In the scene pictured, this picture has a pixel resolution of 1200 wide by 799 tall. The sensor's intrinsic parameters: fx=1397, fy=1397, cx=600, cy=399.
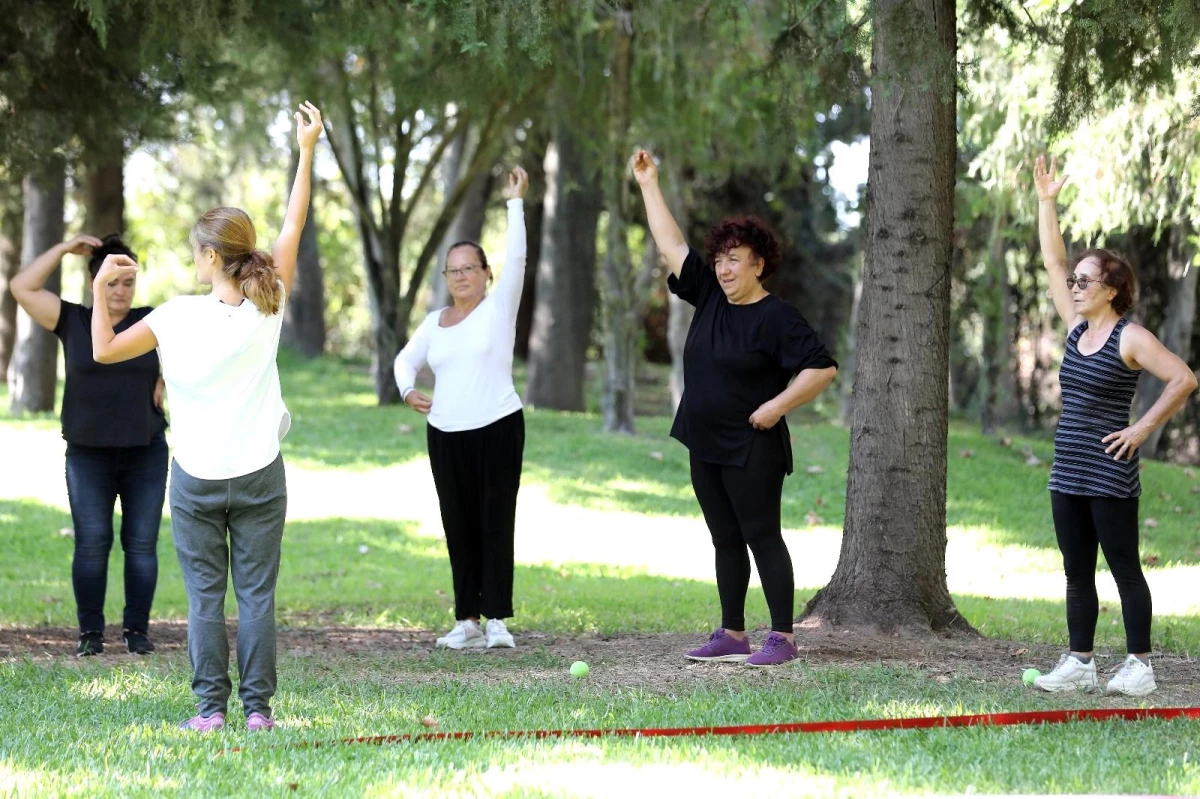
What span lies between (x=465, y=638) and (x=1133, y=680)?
328 cm

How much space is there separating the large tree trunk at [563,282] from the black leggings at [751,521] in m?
13.5

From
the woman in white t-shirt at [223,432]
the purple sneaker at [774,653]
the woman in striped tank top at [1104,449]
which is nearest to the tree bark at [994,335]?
the woman in striped tank top at [1104,449]

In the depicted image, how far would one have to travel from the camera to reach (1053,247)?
6.17 meters

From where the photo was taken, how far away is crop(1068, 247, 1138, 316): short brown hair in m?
5.75

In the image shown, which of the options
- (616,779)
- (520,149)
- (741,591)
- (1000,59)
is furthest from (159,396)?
(520,149)

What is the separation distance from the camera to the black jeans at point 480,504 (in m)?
7.11

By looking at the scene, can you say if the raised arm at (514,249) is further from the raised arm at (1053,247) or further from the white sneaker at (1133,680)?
the white sneaker at (1133,680)

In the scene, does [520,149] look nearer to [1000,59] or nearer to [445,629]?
[1000,59]

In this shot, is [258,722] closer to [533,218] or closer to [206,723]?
[206,723]

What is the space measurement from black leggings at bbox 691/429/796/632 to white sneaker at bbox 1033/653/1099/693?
3.77ft

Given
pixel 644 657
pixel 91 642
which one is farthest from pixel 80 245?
pixel 644 657

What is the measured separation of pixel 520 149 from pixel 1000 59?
33.6 feet

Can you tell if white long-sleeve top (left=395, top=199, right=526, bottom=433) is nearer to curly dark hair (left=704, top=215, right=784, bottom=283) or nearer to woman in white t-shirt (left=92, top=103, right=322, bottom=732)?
curly dark hair (left=704, top=215, right=784, bottom=283)

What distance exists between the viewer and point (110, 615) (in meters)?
9.36
